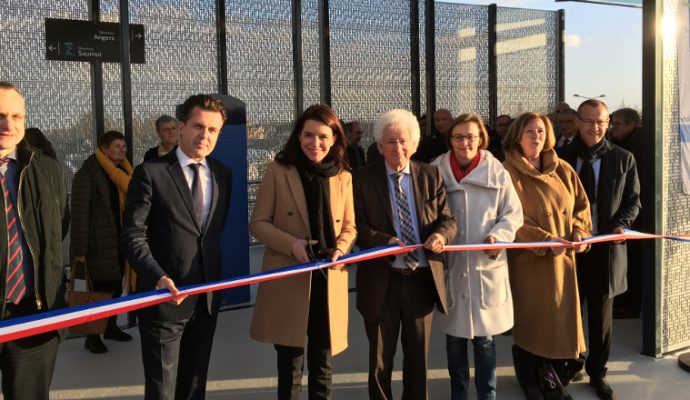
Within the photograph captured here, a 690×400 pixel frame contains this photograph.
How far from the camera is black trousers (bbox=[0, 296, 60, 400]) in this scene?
281cm

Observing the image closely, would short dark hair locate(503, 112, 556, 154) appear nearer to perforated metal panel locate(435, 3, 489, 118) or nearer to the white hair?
the white hair

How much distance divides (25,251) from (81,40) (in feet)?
13.5

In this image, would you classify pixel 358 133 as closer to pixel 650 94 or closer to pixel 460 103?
pixel 460 103

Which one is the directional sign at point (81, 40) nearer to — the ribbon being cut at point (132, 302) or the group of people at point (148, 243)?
the group of people at point (148, 243)

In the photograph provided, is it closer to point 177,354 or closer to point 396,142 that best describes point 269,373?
point 177,354

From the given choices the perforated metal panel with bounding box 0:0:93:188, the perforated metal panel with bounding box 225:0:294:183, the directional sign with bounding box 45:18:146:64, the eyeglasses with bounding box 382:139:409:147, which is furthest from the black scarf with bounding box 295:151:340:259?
the perforated metal panel with bounding box 225:0:294:183

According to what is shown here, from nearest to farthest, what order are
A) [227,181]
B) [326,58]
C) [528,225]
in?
[227,181]
[528,225]
[326,58]

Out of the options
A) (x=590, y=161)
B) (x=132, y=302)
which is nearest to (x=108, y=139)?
(x=132, y=302)

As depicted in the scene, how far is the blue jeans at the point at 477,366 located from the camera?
396cm

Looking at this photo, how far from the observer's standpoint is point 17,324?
105 inches

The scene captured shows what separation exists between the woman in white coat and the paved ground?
27.8 inches

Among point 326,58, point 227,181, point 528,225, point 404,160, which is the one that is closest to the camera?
point 227,181

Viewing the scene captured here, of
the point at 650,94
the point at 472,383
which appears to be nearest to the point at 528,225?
the point at 472,383

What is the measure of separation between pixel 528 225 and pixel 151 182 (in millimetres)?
2264
